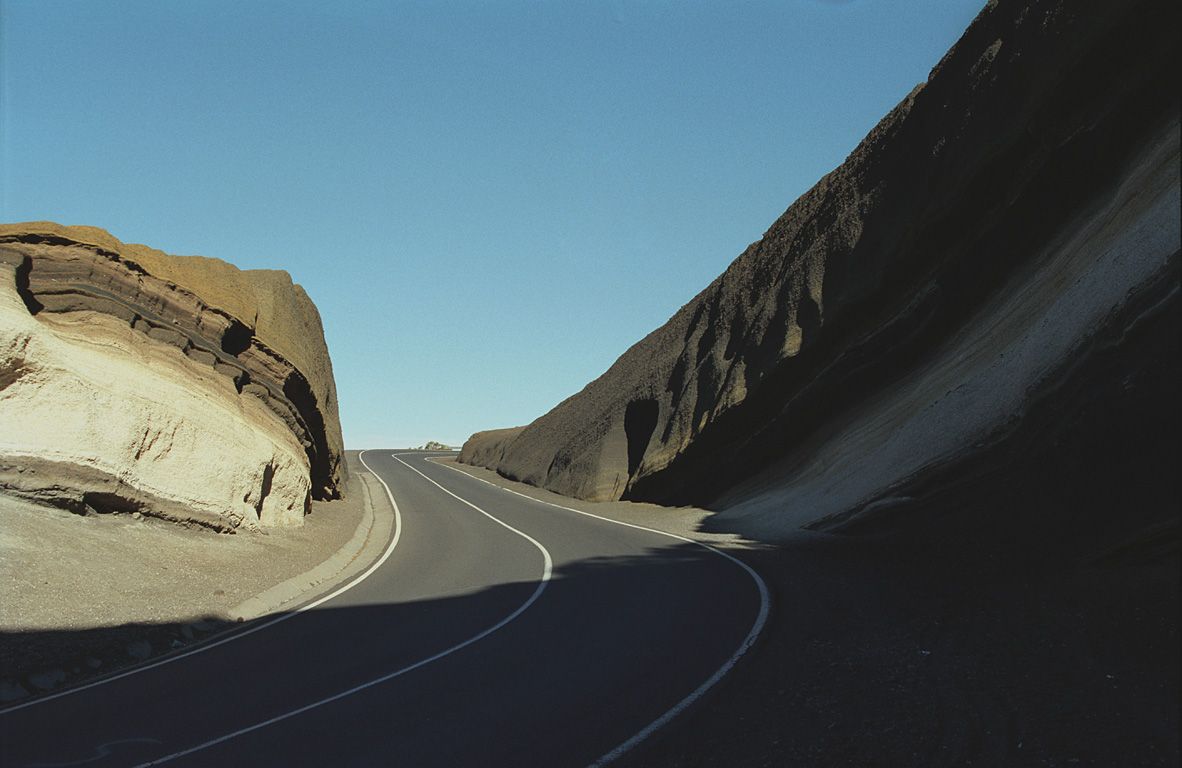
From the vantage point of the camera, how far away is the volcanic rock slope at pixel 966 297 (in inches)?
468

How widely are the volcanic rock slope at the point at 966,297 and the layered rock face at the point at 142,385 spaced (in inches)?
519

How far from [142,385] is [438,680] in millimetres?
11765

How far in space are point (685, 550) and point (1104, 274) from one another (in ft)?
31.3

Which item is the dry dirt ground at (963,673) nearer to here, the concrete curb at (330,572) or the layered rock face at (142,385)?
the concrete curb at (330,572)

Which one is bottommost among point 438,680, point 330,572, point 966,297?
point 438,680

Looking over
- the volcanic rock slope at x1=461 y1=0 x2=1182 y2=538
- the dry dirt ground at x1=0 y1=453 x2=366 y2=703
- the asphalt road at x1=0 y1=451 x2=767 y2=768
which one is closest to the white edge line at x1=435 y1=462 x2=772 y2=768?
the asphalt road at x1=0 y1=451 x2=767 y2=768

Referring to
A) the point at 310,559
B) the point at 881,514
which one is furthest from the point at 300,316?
the point at 881,514

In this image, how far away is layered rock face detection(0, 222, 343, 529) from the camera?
13.7m

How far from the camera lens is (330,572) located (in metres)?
16.0

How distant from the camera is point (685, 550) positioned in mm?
16672

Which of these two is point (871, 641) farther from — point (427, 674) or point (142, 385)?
point (142, 385)

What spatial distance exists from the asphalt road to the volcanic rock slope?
19.4 feet

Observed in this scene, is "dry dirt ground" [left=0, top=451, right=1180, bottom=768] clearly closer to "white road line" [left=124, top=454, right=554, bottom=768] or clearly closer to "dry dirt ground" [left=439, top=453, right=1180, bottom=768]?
"dry dirt ground" [left=439, top=453, right=1180, bottom=768]

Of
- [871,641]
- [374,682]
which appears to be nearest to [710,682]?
[871,641]
